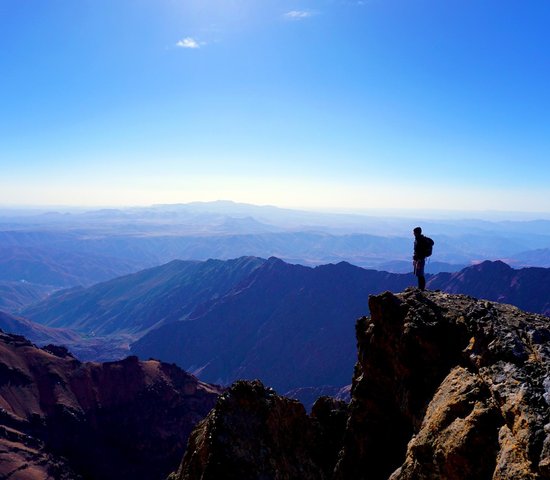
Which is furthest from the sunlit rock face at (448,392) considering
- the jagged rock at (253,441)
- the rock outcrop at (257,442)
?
the jagged rock at (253,441)

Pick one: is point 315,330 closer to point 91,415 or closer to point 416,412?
point 91,415

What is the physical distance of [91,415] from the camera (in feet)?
241

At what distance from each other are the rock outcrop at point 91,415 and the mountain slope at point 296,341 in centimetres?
6977

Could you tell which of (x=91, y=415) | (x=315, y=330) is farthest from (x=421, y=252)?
(x=315, y=330)

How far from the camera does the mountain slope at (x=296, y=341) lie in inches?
6004

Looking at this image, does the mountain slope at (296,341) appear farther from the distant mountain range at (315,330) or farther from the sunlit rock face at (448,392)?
the sunlit rock face at (448,392)

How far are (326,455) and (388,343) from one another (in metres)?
5.48

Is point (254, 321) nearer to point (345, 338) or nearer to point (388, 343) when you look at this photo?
point (345, 338)

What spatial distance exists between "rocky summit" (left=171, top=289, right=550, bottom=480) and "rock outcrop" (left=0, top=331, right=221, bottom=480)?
170ft

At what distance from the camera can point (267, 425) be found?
51.5 ft

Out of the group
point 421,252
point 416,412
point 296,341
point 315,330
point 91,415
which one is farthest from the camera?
point 315,330

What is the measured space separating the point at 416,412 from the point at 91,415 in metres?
73.0

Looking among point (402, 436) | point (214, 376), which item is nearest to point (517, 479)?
point (402, 436)

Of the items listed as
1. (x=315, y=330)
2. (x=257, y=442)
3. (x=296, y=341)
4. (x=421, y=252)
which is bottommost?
(x=296, y=341)
